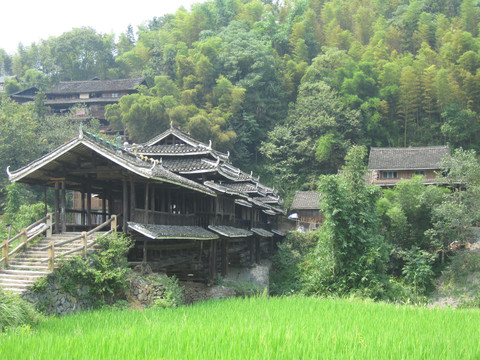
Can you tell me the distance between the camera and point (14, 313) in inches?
316

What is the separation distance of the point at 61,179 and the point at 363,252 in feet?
38.9

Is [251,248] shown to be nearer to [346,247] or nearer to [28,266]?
[346,247]

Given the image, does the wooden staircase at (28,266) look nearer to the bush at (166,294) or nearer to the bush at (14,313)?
the bush at (14,313)

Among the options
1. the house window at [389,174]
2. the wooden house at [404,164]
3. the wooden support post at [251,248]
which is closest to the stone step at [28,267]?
the wooden support post at [251,248]

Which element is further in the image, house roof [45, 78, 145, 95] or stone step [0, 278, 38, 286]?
house roof [45, 78, 145, 95]

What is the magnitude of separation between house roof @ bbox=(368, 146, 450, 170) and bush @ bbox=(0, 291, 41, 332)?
28761mm

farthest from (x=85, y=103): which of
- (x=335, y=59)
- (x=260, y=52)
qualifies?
(x=335, y=59)

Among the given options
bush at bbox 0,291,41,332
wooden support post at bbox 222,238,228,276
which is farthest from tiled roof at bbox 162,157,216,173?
bush at bbox 0,291,41,332

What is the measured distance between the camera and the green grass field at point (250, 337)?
610 centimetres

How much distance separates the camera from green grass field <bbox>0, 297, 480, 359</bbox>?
610 cm

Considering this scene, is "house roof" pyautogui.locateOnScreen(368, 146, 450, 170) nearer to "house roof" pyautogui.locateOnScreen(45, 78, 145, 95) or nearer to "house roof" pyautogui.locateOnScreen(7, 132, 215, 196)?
"house roof" pyautogui.locateOnScreen(7, 132, 215, 196)

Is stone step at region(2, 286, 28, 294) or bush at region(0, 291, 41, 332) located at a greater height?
bush at region(0, 291, 41, 332)

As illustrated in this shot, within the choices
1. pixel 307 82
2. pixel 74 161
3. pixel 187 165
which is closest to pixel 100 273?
pixel 74 161

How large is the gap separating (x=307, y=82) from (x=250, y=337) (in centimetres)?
4064
